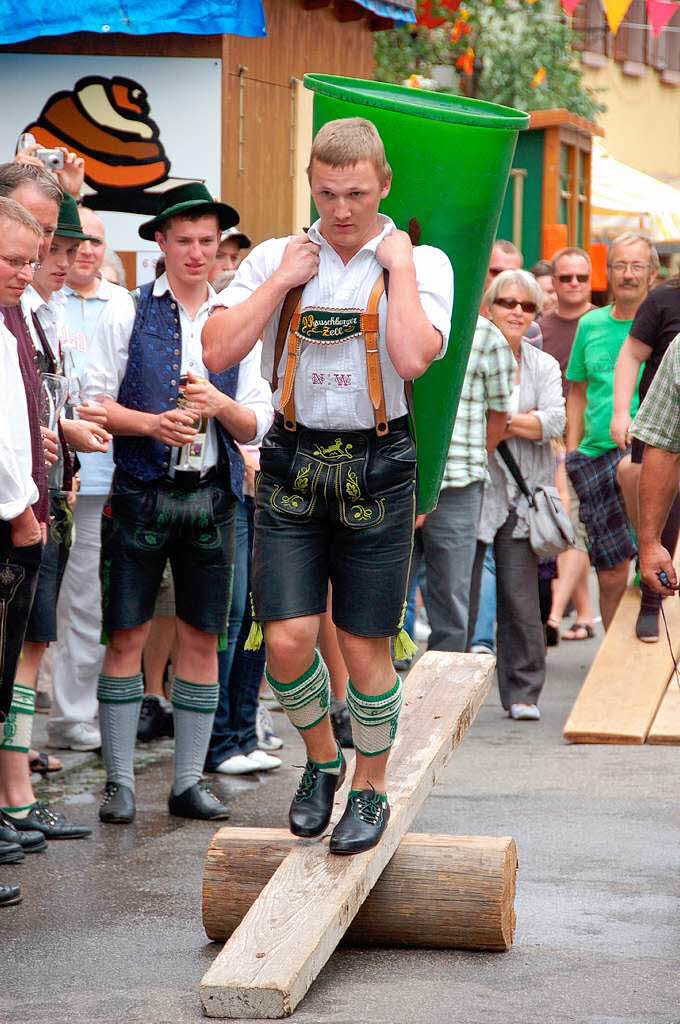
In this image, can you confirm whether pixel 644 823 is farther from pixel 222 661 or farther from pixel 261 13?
pixel 261 13

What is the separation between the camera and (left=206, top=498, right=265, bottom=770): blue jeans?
695cm

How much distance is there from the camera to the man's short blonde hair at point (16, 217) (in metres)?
4.97

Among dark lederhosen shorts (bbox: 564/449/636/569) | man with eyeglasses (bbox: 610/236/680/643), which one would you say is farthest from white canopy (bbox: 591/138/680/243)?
man with eyeglasses (bbox: 610/236/680/643)

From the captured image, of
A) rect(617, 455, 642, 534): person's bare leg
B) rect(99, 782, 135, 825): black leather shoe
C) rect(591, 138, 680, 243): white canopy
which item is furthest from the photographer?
rect(591, 138, 680, 243): white canopy

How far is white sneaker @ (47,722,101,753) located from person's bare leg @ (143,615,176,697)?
1.81 ft

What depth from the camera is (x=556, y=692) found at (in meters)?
9.04

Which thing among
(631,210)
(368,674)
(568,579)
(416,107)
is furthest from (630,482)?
(631,210)

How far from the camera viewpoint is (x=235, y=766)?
6980mm

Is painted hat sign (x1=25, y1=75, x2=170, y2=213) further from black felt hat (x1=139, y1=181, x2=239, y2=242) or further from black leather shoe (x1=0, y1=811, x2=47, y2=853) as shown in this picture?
black leather shoe (x1=0, y1=811, x2=47, y2=853)

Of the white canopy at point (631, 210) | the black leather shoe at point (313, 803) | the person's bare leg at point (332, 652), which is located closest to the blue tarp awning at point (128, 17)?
the person's bare leg at point (332, 652)

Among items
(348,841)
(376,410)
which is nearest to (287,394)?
(376,410)

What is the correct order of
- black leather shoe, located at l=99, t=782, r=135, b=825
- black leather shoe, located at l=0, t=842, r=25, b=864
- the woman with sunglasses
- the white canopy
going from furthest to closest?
the white canopy, the woman with sunglasses, black leather shoe, located at l=99, t=782, r=135, b=825, black leather shoe, located at l=0, t=842, r=25, b=864

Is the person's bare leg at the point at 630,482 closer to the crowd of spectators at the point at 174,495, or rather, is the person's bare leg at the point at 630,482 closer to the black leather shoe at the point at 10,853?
the crowd of spectators at the point at 174,495

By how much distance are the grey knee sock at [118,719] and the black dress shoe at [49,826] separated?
340 mm
